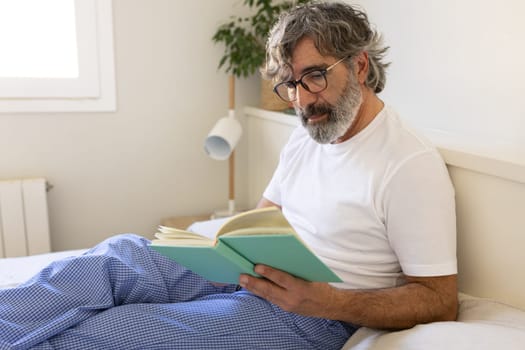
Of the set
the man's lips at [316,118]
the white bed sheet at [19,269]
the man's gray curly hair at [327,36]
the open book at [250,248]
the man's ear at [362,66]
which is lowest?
the white bed sheet at [19,269]

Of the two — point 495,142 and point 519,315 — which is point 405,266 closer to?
point 519,315

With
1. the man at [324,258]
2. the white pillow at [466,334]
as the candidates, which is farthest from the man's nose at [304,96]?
the white pillow at [466,334]

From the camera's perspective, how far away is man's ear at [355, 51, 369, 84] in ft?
4.04

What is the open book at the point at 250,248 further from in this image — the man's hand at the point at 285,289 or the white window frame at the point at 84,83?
the white window frame at the point at 84,83

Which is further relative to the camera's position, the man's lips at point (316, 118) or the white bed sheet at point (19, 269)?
the white bed sheet at point (19, 269)

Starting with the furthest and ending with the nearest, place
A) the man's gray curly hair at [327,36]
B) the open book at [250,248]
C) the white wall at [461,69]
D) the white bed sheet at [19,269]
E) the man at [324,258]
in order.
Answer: the white bed sheet at [19,269] < the white wall at [461,69] < the man's gray curly hair at [327,36] < the man at [324,258] < the open book at [250,248]

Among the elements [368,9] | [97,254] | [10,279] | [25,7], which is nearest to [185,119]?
[25,7]

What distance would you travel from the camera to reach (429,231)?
1050mm

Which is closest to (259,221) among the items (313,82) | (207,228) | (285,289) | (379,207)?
(285,289)

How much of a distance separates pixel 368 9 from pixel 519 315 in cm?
131

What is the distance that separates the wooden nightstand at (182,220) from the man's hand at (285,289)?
4.34 feet

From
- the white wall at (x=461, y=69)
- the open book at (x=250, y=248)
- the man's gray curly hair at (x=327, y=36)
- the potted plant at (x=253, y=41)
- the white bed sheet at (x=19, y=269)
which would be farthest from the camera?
the potted plant at (x=253, y=41)

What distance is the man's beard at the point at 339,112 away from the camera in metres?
1.20

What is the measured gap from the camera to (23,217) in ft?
6.88
